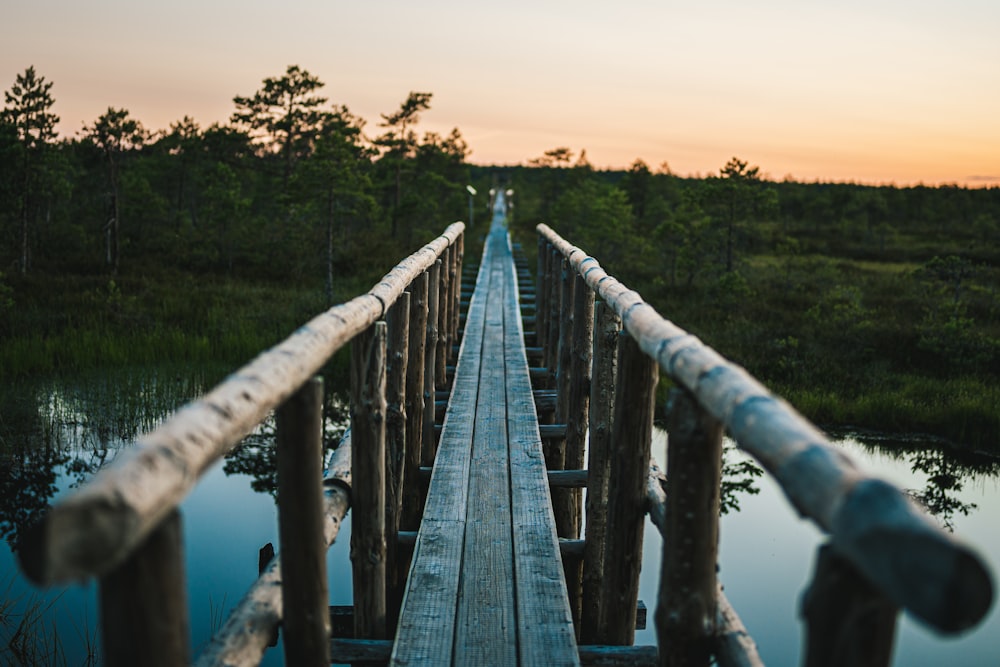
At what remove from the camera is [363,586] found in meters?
3.70

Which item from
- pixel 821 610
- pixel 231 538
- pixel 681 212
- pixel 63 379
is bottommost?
pixel 231 538

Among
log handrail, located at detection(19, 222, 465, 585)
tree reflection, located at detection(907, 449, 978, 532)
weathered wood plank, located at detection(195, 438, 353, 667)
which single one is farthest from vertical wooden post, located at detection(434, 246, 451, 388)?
log handrail, located at detection(19, 222, 465, 585)

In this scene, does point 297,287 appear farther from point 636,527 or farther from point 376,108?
point 636,527

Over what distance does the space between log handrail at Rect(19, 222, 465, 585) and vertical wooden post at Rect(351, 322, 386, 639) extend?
54.7 inches

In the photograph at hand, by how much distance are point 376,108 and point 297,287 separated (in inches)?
607

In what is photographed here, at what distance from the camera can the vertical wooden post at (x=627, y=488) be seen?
3348 millimetres

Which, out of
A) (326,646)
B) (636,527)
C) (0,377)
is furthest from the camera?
(0,377)

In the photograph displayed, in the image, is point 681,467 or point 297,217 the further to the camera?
point 297,217

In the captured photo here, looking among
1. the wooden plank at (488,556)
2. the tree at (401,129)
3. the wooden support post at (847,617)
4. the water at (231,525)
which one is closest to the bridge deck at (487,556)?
the wooden plank at (488,556)

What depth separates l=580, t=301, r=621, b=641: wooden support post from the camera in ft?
15.0

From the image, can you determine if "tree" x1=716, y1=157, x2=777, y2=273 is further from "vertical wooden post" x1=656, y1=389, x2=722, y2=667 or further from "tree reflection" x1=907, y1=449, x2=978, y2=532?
"vertical wooden post" x1=656, y1=389, x2=722, y2=667

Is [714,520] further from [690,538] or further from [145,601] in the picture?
[145,601]

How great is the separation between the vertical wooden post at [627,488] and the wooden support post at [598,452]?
0.82 meters

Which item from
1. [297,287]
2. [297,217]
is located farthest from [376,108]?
[297,287]
